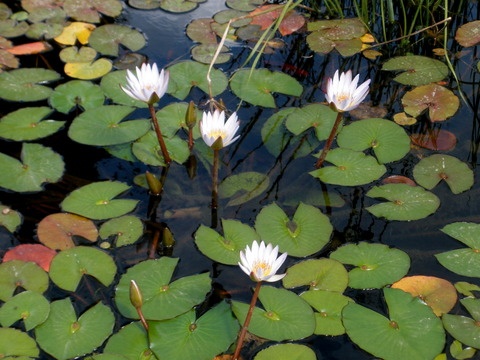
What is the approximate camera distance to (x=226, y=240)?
3.15 m

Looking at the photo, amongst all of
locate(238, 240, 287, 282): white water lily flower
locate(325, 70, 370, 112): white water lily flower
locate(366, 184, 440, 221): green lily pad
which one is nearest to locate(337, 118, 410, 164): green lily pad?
locate(366, 184, 440, 221): green lily pad

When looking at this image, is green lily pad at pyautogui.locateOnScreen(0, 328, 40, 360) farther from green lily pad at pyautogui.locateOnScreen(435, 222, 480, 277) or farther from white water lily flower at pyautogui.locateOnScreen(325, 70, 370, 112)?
green lily pad at pyautogui.locateOnScreen(435, 222, 480, 277)

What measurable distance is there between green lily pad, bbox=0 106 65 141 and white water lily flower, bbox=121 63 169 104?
0.85m

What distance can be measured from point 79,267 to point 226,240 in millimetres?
730

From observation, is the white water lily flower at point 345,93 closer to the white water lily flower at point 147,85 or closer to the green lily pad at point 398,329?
the white water lily flower at point 147,85

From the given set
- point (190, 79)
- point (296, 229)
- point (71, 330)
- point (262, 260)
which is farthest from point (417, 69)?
point (71, 330)

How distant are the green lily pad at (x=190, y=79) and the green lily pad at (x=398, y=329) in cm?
188

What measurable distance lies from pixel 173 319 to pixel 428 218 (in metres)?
1.49

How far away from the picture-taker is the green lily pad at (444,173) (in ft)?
11.5

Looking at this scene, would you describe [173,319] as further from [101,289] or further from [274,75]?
[274,75]

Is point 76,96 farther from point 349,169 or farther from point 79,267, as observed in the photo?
point 349,169

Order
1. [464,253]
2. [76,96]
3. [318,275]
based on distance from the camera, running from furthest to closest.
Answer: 1. [76,96]
2. [464,253]
3. [318,275]

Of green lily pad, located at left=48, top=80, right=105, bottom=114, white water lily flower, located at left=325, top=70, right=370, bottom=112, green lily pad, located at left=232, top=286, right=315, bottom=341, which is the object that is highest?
white water lily flower, located at left=325, top=70, right=370, bottom=112

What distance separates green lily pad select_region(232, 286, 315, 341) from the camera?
2.69 m
